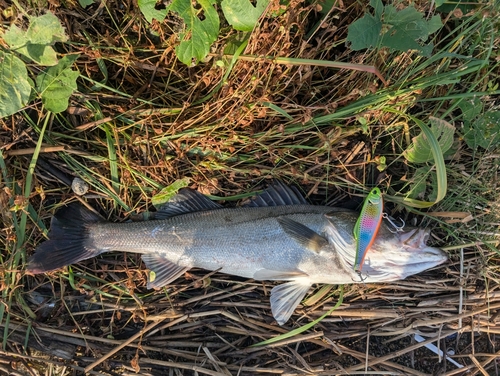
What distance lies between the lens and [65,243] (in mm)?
3057

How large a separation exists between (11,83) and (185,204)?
4.89 feet

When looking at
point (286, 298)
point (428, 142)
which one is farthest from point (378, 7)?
point (286, 298)

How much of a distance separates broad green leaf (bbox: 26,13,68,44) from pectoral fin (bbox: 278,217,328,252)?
2083 millimetres

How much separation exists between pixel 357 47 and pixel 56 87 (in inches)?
83.3

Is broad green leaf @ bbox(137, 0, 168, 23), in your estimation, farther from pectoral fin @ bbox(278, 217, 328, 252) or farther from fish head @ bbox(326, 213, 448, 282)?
fish head @ bbox(326, 213, 448, 282)

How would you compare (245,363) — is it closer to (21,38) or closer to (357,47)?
(357,47)

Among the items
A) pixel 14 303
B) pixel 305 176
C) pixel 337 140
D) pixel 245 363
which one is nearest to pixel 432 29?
pixel 337 140

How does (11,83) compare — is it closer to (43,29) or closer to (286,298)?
(43,29)

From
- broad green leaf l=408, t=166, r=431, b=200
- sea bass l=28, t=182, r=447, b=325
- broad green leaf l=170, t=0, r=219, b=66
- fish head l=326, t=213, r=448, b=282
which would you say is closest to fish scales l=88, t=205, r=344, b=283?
sea bass l=28, t=182, r=447, b=325

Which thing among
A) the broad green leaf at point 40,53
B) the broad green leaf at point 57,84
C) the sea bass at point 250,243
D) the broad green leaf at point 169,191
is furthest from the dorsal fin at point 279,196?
the broad green leaf at point 40,53

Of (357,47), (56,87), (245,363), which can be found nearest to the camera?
(357,47)

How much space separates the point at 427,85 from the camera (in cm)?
286

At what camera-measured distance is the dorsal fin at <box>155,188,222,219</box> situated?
320 centimetres

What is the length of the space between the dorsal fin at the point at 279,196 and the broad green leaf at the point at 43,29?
73.3 inches
